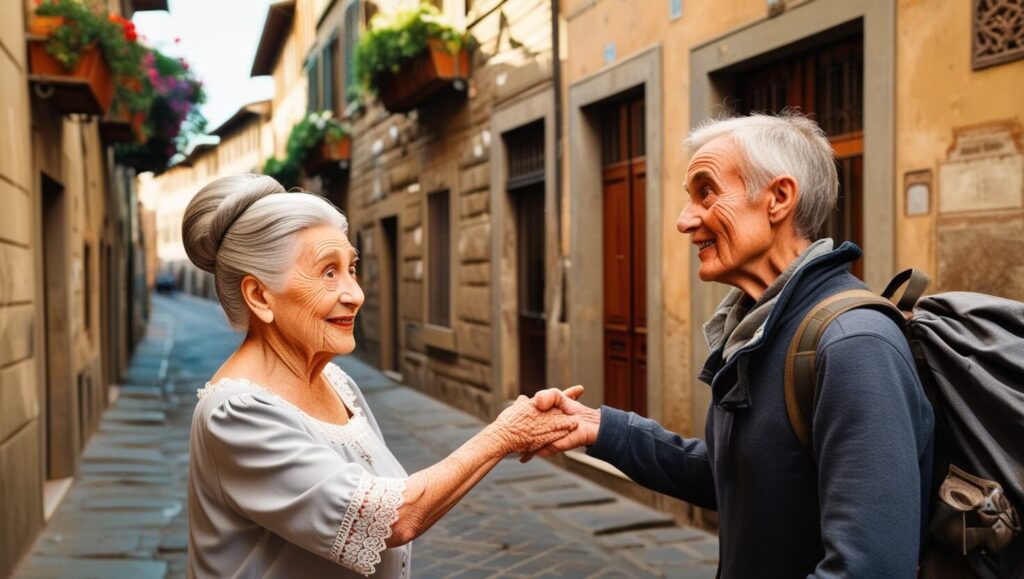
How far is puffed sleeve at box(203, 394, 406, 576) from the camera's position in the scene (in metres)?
1.85

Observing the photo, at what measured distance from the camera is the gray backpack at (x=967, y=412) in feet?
5.44

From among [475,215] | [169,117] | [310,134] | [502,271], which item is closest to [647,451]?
[502,271]

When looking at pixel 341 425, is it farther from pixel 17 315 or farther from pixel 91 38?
pixel 91 38

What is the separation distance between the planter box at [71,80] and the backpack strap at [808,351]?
21.0ft

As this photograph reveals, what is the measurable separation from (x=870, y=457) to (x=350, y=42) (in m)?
16.6

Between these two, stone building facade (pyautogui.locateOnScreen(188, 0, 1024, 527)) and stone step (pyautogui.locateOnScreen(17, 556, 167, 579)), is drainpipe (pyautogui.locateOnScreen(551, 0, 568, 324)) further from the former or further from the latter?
stone step (pyautogui.locateOnScreen(17, 556, 167, 579))

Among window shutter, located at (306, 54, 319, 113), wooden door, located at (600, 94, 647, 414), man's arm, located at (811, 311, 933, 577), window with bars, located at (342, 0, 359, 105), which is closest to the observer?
man's arm, located at (811, 311, 933, 577)

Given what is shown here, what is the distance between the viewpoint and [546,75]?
344 inches

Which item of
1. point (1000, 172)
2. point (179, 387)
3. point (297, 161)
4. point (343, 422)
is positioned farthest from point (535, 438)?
point (297, 161)

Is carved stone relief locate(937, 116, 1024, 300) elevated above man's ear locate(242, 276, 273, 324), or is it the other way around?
carved stone relief locate(937, 116, 1024, 300)

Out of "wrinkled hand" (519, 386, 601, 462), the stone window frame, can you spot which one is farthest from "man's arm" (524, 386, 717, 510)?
the stone window frame

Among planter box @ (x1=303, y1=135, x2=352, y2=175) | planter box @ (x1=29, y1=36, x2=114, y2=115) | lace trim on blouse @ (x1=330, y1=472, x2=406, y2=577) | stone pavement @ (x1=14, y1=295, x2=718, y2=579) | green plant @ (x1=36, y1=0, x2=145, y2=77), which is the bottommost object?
stone pavement @ (x1=14, y1=295, x2=718, y2=579)

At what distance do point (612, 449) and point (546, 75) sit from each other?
672 cm

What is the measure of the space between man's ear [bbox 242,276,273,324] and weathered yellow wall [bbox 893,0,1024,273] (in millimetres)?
3367
